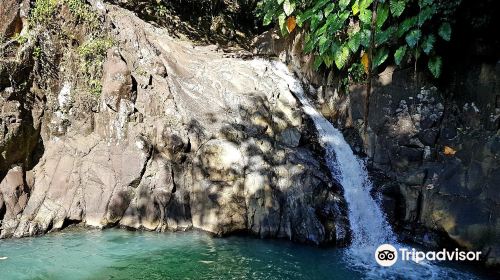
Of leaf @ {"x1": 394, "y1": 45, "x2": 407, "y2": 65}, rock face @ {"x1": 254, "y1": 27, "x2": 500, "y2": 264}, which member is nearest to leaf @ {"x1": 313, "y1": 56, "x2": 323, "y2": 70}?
rock face @ {"x1": 254, "y1": 27, "x2": 500, "y2": 264}

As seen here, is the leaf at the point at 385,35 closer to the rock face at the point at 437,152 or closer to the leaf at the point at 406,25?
the leaf at the point at 406,25

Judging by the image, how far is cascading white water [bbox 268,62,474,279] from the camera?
19.7 ft

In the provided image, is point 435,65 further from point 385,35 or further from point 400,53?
point 385,35

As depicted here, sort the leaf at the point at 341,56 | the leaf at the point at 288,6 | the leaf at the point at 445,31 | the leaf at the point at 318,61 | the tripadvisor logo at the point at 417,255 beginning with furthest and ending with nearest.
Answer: the leaf at the point at 288,6
the leaf at the point at 318,61
the leaf at the point at 341,56
the leaf at the point at 445,31
the tripadvisor logo at the point at 417,255

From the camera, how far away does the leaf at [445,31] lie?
655cm

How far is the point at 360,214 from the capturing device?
7.33 meters

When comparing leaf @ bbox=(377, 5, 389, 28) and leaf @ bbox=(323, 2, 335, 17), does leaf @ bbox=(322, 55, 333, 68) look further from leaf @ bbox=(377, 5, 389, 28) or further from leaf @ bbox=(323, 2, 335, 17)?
leaf @ bbox=(377, 5, 389, 28)

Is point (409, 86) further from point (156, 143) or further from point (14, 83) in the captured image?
point (14, 83)

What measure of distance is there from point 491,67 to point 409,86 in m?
1.40

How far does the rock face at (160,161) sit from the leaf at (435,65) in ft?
8.21

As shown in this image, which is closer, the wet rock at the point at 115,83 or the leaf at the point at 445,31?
the leaf at the point at 445,31

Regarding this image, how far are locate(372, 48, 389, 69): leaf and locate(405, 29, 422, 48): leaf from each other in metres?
0.52

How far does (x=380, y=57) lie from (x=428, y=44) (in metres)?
0.90

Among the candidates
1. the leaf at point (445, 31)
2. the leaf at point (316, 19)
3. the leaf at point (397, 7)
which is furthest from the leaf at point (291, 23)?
the leaf at point (445, 31)
